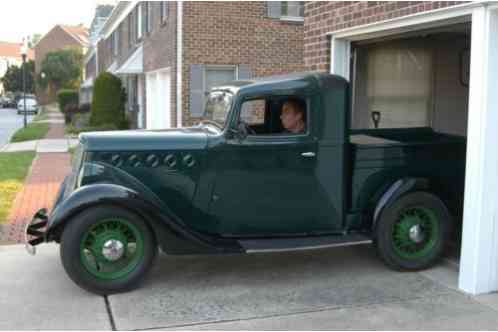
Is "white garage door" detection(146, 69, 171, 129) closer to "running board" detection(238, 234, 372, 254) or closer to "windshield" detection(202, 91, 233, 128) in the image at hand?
"windshield" detection(202, 91, 233, 128)

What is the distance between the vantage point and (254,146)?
18.1 ft

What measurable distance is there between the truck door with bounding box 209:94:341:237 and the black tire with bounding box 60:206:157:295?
673mm

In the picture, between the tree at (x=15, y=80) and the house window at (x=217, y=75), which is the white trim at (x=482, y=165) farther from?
the tree at (x=15, y=80)

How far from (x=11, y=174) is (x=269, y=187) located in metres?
8.17

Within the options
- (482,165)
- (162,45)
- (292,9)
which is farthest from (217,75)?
(482,165)

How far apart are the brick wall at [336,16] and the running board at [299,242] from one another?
2219 mm

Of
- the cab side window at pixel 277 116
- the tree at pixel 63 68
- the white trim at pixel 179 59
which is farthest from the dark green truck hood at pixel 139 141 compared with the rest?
the tree at pixel 63 68

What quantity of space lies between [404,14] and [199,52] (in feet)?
31.2

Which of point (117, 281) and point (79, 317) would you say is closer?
point (79, 317)

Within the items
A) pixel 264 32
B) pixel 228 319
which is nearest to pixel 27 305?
pixel 228 319

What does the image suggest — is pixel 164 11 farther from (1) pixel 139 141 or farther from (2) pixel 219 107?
(1) pixel 139 141

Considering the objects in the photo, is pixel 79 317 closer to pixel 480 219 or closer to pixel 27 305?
pixel 27 305

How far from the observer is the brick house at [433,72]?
5027 mm

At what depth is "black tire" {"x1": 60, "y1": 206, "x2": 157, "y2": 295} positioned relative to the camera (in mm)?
5082
